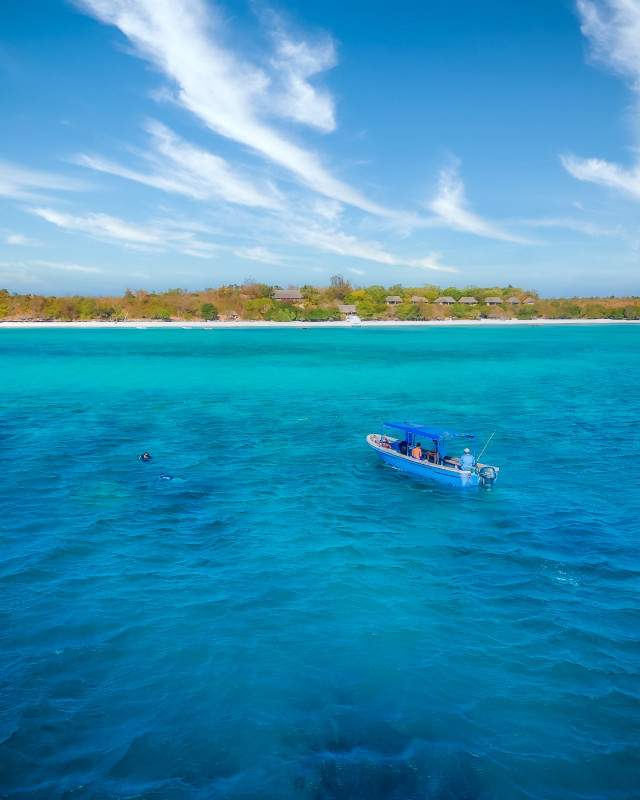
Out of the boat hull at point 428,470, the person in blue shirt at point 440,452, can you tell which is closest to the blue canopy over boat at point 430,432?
the person in blue shirt at point 440,452

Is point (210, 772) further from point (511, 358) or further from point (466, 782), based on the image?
point (511, 358)

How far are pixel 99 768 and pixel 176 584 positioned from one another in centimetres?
875

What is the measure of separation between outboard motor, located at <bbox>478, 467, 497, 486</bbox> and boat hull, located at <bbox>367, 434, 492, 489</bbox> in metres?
0.23

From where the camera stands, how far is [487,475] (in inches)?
1330

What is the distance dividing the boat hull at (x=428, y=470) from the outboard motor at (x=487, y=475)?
0.23 m

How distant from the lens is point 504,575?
2383 centimetres

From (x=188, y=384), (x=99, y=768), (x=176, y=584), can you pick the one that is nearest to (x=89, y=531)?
(x=176, y=584)

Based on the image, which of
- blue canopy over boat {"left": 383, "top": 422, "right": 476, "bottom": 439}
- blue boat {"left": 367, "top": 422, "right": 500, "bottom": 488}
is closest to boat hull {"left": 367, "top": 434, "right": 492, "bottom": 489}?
blue boat {"left": 367, "top": 422, "right": 500, "bottom": 488}

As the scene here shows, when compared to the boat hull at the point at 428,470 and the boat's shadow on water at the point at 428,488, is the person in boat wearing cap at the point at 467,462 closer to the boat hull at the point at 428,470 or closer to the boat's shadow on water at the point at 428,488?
the boat hull at the point at 428,470

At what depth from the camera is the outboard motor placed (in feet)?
111

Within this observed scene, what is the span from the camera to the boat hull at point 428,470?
33.6m

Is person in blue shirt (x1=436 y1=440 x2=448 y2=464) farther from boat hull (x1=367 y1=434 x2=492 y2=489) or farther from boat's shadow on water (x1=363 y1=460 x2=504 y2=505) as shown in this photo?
boat's shadow on water (x1=363 y1=460 x2=504 y2=505)

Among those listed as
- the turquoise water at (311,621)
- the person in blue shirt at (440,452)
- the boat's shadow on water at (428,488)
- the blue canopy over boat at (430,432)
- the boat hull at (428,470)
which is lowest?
the turquoise water at (311,621)

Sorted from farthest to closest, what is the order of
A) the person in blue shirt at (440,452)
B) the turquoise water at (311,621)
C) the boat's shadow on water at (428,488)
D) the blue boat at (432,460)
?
1. the person in blue shirt at (440,452)
2. the blue boat at (432,460)
3. the boat's shadow on water at (428,488)
4. the turquoise water at (311,621)
